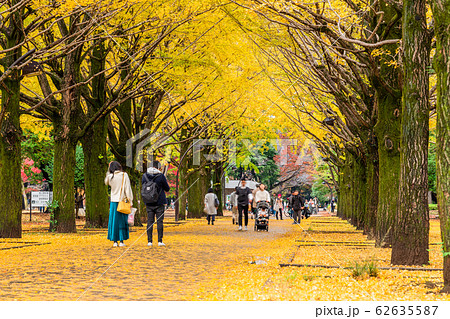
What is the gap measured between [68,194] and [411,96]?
36.5 ft

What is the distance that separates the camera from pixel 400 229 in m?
9.06

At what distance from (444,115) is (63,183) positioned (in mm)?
12874

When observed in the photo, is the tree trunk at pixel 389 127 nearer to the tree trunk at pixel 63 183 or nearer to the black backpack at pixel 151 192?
the black backpack at pixel 151 192

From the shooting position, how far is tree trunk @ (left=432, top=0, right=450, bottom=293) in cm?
598

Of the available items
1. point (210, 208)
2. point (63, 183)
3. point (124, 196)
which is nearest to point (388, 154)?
point (124, 196)

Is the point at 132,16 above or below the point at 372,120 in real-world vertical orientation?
above

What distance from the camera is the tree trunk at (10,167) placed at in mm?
14406

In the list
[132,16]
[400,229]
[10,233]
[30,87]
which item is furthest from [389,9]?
[30,87]

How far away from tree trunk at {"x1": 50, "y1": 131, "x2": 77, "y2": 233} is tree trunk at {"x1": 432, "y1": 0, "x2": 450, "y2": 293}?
12.7 m

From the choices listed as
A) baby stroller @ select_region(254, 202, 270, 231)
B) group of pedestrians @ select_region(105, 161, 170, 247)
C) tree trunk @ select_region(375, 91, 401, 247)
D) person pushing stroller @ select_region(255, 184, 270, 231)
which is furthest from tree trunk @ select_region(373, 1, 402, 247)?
baby stroller @ select_region(254, 202, 270, 231)

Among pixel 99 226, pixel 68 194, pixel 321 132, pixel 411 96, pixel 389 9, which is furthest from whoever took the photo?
pixel 321 132

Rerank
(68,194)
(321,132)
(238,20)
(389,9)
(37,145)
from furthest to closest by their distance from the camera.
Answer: (37,145)
(321,132)
(68,194)
(238,20)
(389,9)

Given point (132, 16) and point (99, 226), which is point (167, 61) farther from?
point (99, 226)

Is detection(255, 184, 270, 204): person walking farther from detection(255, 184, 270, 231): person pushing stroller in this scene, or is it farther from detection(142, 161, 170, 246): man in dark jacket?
detection(142, 161, 170, 246): man in dark jacket
